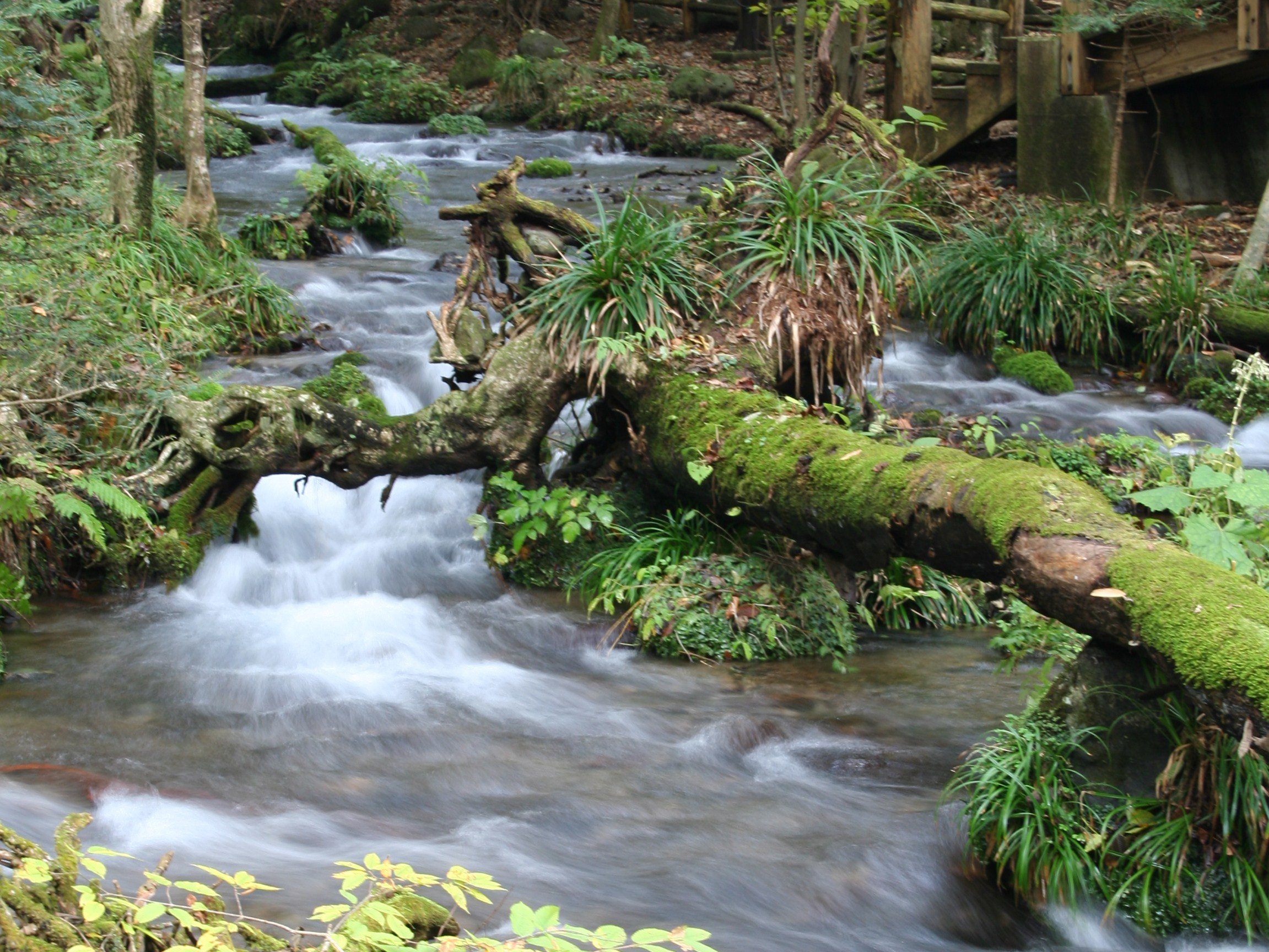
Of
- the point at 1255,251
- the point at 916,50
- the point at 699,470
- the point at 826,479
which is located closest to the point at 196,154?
the point at 699,470

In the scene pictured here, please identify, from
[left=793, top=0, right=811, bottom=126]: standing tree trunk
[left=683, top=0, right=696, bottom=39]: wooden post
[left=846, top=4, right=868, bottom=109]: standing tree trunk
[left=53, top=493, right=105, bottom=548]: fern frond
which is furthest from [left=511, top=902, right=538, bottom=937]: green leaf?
[left=683, top=0, right=696, bottom=39]: wooden post

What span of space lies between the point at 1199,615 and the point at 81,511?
529cm

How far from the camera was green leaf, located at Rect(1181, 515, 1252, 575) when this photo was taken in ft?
13.5

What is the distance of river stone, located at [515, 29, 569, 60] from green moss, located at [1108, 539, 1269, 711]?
72.4 feet

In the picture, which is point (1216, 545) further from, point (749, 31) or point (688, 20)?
point (688, 20)

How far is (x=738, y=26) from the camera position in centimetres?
2588

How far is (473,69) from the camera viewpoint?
79.0 ft

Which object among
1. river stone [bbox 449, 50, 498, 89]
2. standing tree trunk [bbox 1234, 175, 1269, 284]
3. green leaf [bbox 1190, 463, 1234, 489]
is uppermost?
river stone [bbox 449, 50, 498, 89]

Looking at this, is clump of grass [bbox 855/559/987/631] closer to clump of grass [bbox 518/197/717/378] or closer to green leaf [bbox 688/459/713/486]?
green leaf [bbox 688/459/713/486]

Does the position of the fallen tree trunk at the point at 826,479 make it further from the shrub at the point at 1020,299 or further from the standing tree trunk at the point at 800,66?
the standing tree trunk at the point at 800,66

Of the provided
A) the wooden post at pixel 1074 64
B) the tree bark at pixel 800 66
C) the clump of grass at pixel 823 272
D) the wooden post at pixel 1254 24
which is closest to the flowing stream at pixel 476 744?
the clump of grass at pixel 823 272

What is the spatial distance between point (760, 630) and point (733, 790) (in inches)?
59.4

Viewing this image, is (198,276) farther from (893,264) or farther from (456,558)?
(893,264)

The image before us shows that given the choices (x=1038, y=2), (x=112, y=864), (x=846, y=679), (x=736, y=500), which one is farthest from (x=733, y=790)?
(x=1038, y=2)
